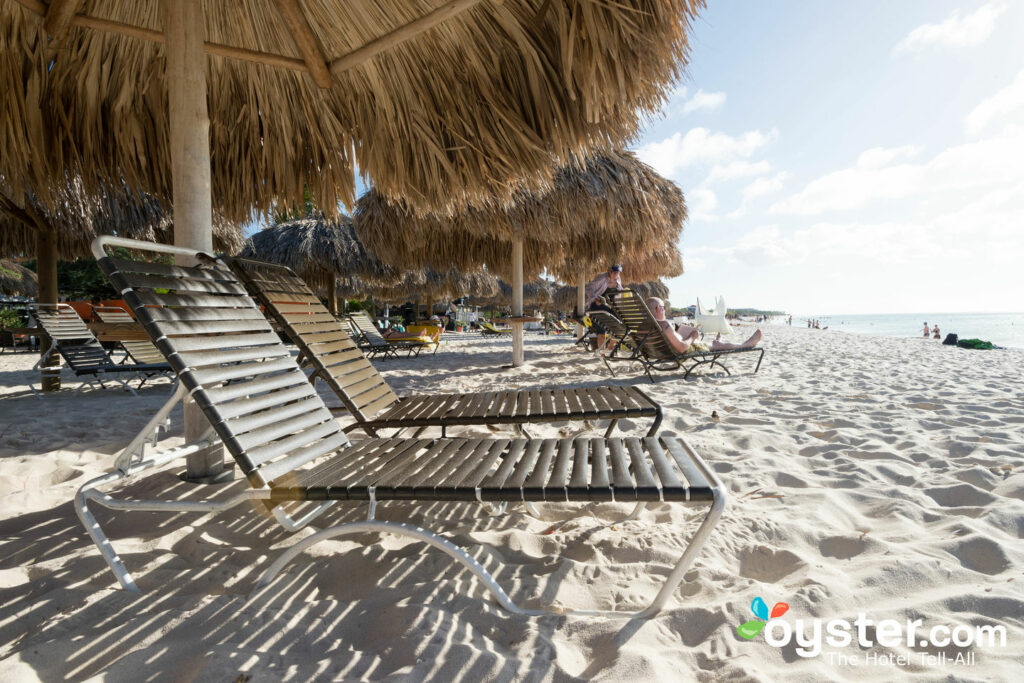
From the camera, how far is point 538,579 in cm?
144

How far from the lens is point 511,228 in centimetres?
629

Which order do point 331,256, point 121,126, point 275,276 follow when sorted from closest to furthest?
1. point 275,276
2. point 121,126
3. point 331,256

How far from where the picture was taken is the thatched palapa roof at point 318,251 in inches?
419

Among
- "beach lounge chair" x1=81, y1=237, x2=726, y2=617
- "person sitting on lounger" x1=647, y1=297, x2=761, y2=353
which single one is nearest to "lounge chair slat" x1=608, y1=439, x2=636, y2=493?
"beach lounge chair" x1=81, y1=237, x2=726, y2=617

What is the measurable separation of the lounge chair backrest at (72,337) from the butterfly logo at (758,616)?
5.98 meters

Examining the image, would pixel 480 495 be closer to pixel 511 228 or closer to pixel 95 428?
pixel 95 428

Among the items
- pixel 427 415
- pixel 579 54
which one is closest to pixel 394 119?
pixel 579 54

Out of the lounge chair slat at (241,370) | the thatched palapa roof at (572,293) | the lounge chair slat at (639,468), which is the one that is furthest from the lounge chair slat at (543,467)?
the thatched palapa roof at (572,293)

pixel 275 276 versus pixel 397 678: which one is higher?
pixel 275 276

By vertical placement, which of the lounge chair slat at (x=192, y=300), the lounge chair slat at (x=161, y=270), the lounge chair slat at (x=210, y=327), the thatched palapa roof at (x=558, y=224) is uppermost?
the thatched palapa roof at (x=558, y=224)

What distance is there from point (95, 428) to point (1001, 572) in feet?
15.2

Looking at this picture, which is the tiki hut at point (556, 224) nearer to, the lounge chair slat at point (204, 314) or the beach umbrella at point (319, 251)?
the beach umbrella at point (319, 251)

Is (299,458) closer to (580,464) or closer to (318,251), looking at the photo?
(580,464)

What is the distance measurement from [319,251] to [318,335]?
9.14 metres
